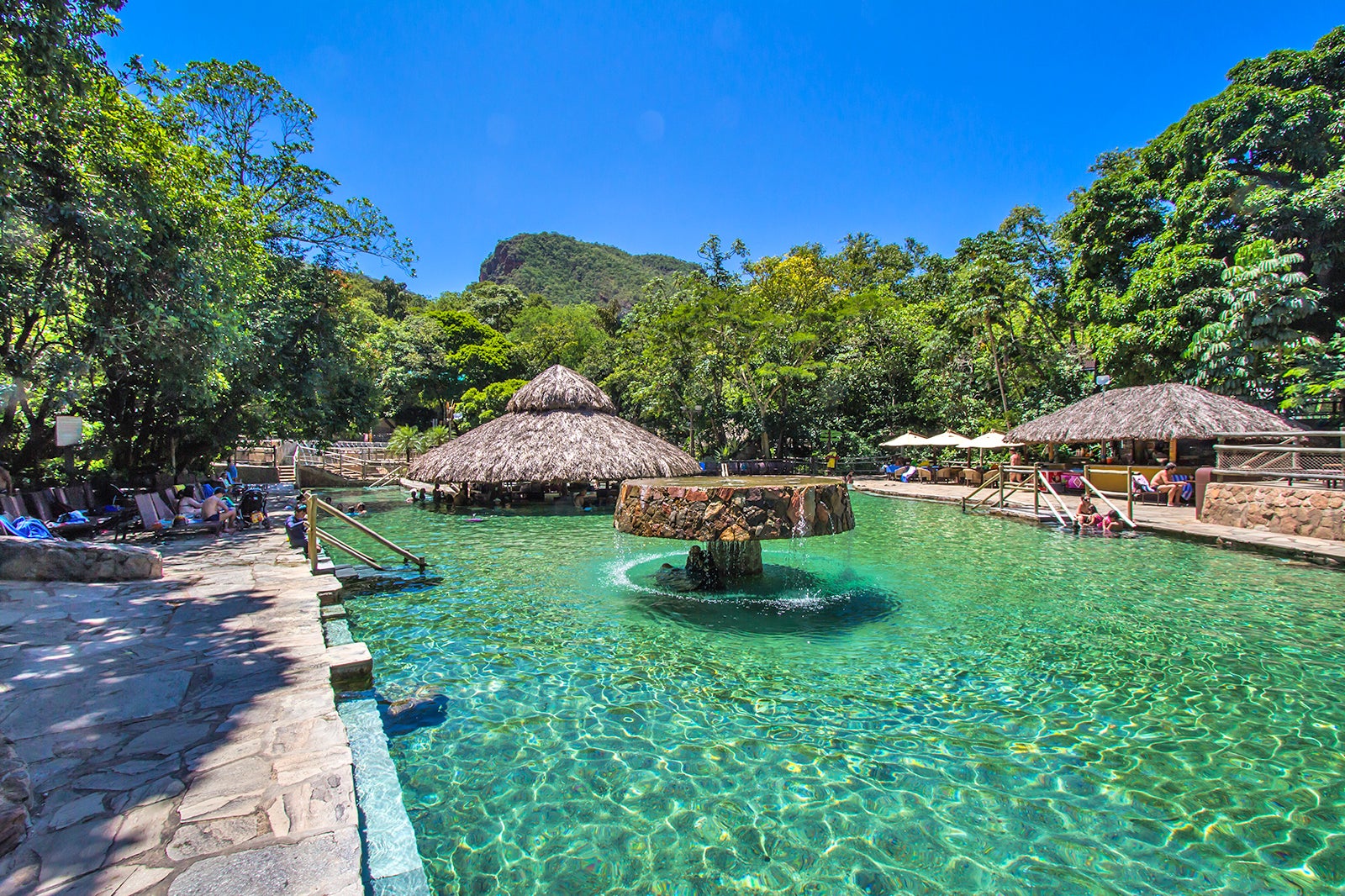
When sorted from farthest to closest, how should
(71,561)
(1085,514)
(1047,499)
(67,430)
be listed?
1. (1047,499)
2. (1085,514)
3. (67,430)
4. (71,561)

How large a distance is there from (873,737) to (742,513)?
2.57m

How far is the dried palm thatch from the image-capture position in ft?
54.8

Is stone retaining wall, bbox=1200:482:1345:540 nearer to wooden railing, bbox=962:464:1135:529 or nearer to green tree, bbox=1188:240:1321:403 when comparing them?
wooden railing, bbox=962:464:1135:529

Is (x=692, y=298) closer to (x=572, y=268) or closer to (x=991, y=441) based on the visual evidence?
(x=991, y=441)

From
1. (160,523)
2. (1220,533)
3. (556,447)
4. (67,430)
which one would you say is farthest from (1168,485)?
(67,430)

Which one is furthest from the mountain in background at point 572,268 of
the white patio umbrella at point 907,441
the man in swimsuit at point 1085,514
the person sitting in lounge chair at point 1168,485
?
the man in swimsuit at point 1085,514

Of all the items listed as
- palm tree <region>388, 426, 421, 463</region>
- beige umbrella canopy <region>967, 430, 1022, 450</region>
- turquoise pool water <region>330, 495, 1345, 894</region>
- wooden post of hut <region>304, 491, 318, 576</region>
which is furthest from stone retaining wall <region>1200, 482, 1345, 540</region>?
palm tree <region>388, 426, 421, 463</region>

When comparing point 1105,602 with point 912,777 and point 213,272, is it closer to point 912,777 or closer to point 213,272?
point 912,777

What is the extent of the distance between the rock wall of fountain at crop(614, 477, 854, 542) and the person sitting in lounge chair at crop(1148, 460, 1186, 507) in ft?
49.0

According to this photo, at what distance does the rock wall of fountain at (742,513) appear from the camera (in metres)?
6.35

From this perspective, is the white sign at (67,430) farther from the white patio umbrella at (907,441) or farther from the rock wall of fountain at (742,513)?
the white patio umbrella at (907,441)

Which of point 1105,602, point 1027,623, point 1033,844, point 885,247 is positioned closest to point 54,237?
point 1033,844

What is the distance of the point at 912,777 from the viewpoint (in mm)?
3734

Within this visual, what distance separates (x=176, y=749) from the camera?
3.41 m
